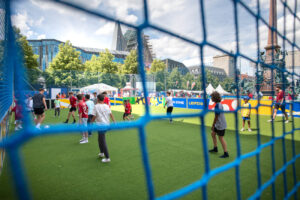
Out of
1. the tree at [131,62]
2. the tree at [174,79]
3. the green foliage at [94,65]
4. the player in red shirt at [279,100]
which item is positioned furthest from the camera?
the green foliage at [94,65]

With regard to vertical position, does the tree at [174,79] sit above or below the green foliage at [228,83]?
above

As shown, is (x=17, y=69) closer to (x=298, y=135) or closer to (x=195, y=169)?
(x=195, y=169)

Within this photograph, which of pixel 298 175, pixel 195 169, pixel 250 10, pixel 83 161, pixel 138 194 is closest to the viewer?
pixel 250 10

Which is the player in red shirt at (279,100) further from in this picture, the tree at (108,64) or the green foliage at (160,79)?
the tree at (108,64)

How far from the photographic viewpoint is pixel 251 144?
16.1 feet

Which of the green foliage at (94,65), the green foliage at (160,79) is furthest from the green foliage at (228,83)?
the green foliage at (94,65)

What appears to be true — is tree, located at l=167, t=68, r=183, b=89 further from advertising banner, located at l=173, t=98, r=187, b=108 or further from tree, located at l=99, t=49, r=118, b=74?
tree, located at l=99, t=49, r=118, b=74

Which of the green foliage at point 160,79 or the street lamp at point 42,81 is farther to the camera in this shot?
the green foliage at point 160,79

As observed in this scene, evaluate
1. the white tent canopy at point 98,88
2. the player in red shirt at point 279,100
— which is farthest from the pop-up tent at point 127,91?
the player in red shirt at point 279,100

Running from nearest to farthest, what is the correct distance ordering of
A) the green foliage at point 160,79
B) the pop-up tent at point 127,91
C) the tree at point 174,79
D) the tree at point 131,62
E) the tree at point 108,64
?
the tree at point 131,62 → the pop-up tent at point 127,91 → the green foliage at point 160,79 → the tree at point 174,79 → the tree at point 108,64

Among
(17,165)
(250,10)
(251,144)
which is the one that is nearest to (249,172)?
(251,144)

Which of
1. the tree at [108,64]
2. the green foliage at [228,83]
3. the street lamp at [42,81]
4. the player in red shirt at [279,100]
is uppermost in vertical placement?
the tree at [108,64]

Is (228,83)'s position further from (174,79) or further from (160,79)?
(160,79)

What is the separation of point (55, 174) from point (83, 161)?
0.68 metres
